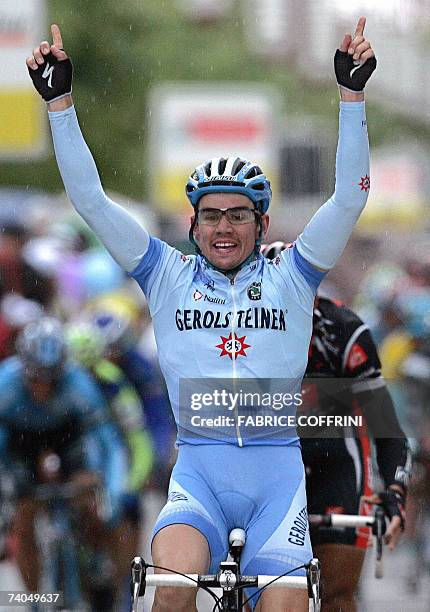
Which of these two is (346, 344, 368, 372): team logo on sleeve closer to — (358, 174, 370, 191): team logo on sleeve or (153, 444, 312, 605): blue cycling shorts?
(153, 444, 312, 605): blue cycling shorts

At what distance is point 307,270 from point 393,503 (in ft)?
3.90

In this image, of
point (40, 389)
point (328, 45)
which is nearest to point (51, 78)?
point (40, 389)

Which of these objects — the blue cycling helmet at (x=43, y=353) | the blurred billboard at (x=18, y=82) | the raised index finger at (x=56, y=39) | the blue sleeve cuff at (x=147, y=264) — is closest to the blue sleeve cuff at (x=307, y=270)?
the blue sleeve cuff at (x=147, y=264)

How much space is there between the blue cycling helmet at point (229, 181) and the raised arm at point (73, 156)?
0.84 feet

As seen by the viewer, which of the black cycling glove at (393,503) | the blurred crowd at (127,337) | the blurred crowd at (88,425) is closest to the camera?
the black cycling glove at (393,503)

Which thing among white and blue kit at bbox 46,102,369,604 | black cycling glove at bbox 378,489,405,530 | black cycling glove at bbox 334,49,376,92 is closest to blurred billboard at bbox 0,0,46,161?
black cycling glove at bbox 378,489,405,530

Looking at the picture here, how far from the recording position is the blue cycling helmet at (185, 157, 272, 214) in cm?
548

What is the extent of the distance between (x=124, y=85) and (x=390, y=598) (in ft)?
88.0

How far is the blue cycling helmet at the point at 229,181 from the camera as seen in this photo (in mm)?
5480

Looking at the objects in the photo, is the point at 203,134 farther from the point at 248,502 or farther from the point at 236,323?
the point at 248,502

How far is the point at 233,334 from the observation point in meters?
5.40

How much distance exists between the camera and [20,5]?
16562mm

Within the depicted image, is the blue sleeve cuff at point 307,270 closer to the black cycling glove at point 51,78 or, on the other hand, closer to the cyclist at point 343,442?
the cyclist at point 343,442

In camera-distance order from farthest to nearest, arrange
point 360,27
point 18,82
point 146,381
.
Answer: point 18,82
point 146,381
point 360,27
